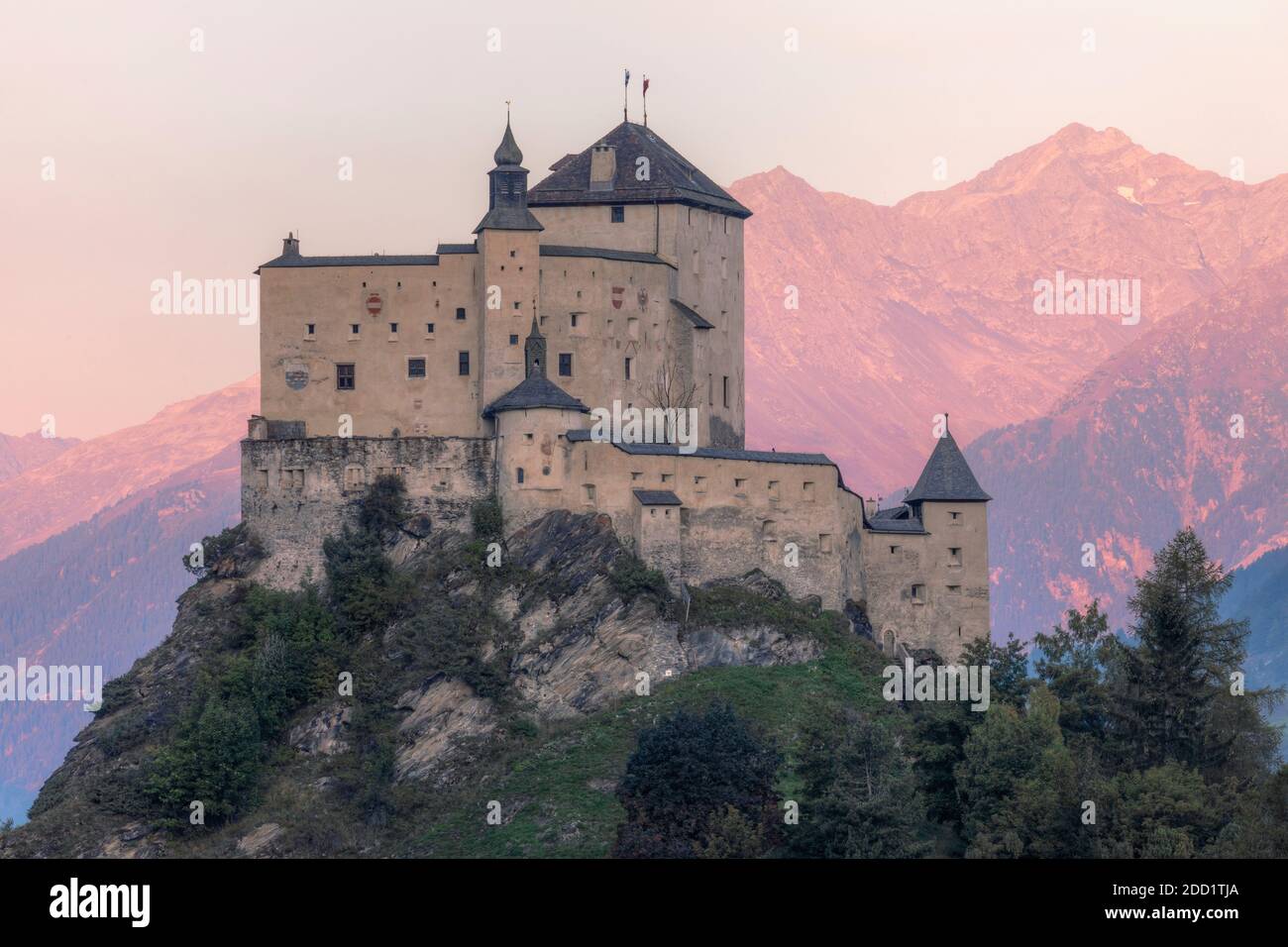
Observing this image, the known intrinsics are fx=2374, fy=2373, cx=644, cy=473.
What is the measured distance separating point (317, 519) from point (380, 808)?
41.9 ft

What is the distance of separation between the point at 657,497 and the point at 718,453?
321cm

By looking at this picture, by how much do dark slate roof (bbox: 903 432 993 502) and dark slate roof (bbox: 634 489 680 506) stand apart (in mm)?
10058

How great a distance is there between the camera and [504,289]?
8369cm

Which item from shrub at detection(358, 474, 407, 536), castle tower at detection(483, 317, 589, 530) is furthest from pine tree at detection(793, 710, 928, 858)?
shrub at detection(358, 474, 407, 536)

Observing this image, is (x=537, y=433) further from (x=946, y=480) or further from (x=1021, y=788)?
(x=1021, y=788)

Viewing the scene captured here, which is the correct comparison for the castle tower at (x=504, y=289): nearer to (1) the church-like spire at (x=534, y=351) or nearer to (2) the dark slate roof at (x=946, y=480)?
(1) the church-like spire at (x=534, y=351)

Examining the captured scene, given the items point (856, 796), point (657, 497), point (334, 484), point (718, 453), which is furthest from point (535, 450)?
point (856, 796)

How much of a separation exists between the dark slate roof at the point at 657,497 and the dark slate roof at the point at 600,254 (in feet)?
34.9

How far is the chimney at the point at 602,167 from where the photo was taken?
9012 cm

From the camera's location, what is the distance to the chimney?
90.1 metres

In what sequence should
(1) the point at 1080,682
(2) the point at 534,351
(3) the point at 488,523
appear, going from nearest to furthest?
(1) the point at 1080,682 → (3) the point at 488,523 → (2) the point at 534,351
